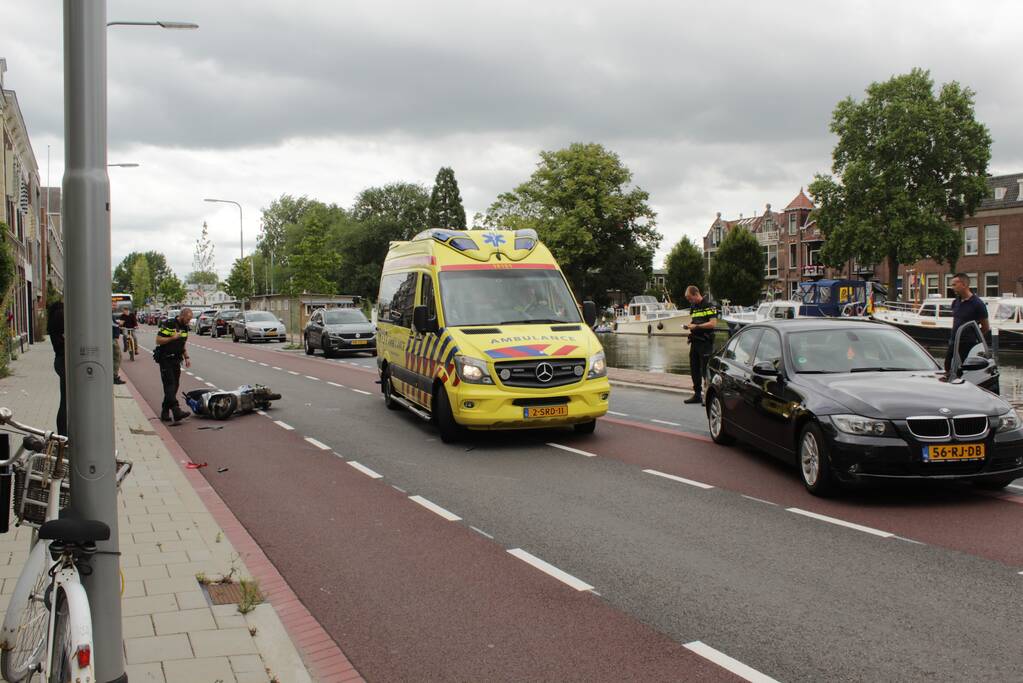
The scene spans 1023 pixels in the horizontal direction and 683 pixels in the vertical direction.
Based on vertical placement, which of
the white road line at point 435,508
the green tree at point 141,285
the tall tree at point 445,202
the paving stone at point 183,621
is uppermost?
the tall tree at point 445,202

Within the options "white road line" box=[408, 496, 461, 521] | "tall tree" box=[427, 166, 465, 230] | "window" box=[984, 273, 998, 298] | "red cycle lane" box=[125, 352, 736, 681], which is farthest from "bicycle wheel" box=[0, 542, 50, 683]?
"tall tree" box=[427, 166, 465, 230]

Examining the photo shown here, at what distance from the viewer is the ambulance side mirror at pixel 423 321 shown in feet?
35.2

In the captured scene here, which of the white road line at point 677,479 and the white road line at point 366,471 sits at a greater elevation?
the white road line at point 677,479

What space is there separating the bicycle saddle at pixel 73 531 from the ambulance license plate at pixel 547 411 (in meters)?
6.94

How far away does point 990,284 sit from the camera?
56938mm

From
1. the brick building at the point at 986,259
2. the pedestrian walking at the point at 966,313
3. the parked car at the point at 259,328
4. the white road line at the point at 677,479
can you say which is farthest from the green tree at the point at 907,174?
the white road line at the point at 677,479

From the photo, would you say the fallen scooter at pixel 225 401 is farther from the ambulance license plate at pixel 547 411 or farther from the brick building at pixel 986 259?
the brick building at pixel 986 259

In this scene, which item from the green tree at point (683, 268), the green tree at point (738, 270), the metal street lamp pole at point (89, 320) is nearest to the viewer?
the metal street lamp pole at point (89, 320)

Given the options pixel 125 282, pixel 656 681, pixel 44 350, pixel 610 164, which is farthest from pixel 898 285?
pixel 125 282

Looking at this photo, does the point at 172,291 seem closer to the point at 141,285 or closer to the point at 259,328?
the point at 141,285

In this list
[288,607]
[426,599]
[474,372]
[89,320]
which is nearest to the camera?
[89,320]

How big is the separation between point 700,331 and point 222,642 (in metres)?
10.8

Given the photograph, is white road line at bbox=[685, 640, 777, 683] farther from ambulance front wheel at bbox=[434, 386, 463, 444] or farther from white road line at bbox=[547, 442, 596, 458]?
ambulance front wheel at bbox=[434, 386, 463, 444]

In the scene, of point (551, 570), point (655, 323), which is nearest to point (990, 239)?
point (655, 323)
